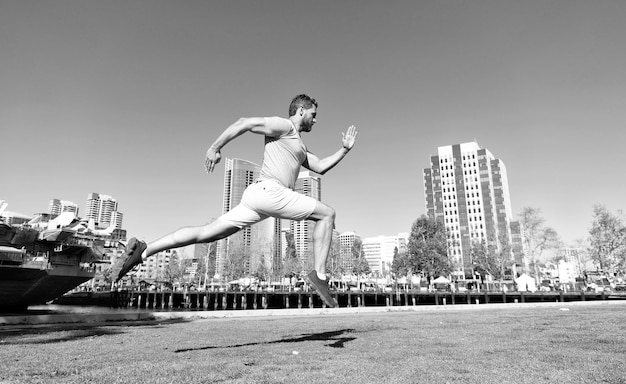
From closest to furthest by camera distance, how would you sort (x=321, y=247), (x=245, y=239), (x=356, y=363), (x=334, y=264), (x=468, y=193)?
1. (x=356, y=363)
2. (x=321, y=247)
3. (x=334, y=264)
4. (x=245, y=239)
5. (x=468, y=193)

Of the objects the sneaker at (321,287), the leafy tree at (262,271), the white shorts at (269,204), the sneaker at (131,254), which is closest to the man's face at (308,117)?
the white shorts at (269,204)

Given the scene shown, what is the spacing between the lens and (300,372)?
3.75m

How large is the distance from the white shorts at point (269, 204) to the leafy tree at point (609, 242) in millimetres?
55081

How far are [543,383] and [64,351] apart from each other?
21.6ft

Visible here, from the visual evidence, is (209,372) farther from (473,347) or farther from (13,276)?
(13,276)

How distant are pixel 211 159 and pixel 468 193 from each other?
142 metres

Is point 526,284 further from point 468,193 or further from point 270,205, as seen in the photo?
point 468,193

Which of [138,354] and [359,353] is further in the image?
[138,354]

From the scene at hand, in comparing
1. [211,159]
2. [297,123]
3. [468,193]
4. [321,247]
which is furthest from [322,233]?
[468,193]

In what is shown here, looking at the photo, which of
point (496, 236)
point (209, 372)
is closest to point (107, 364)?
point (209, 372)

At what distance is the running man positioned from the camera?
469 centimetres

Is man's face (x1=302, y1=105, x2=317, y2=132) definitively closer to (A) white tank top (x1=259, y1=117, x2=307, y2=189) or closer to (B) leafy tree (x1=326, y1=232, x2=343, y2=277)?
(A) white tank top (x1=259, y1=117, x2=307, y2=189)

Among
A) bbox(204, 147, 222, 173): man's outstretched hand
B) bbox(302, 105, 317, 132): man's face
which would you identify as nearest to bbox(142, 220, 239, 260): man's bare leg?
bbox(204, 147, 222, 173): man's outstretched hand

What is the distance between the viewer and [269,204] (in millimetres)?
4707
